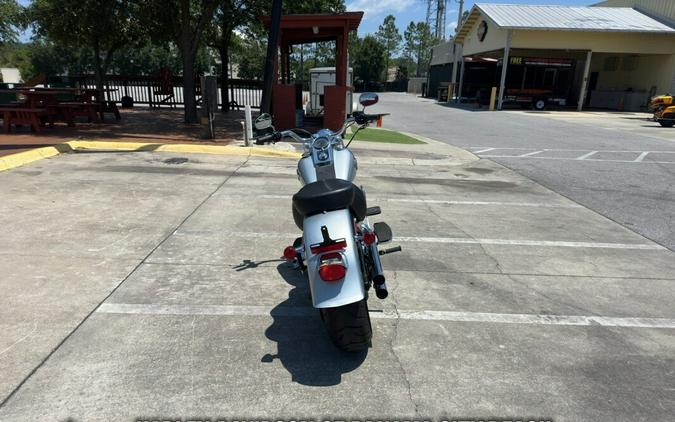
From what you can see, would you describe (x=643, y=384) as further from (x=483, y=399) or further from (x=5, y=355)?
(x=5, y=355)

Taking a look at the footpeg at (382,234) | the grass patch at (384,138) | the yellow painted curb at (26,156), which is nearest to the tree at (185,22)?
the grass patch at (384,138)

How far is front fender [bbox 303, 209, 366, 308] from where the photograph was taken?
107 inches

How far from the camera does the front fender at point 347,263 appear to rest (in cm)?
271

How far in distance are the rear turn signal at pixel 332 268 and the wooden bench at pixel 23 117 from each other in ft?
39.1

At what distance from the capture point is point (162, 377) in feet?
9.53

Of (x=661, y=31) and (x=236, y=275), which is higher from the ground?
(x=661, y=31)

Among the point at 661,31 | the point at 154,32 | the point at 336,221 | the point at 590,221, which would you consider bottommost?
the point at 590,221

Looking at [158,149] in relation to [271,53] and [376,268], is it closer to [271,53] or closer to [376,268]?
[271,53]

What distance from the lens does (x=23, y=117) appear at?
39.6 ft

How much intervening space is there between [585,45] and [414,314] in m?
34.5

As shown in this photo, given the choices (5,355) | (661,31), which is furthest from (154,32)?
(661,31)

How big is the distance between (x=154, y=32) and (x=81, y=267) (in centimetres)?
1657

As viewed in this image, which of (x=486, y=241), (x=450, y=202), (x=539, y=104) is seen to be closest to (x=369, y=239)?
(x=486, y=241)

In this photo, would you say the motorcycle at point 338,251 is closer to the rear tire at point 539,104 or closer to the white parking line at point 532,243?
the white parking line at point 532,243
